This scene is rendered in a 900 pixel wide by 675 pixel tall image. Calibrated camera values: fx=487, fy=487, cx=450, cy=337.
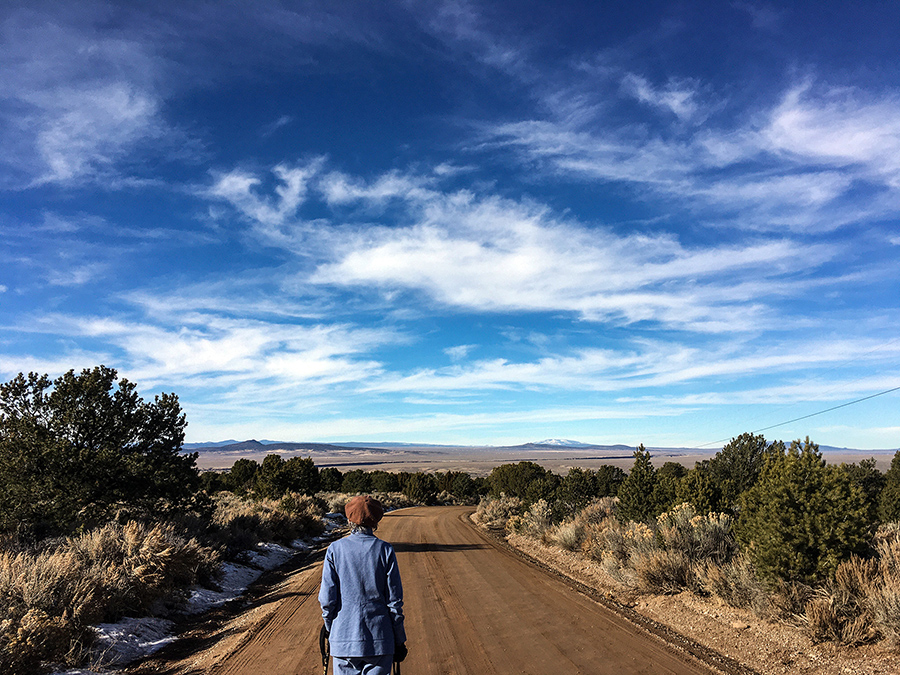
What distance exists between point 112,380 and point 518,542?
15399mm

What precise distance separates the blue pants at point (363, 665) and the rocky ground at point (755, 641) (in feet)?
18.0

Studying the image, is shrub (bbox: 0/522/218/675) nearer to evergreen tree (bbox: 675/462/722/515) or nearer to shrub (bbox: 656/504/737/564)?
shrub (bbox: 656/504/737/564)

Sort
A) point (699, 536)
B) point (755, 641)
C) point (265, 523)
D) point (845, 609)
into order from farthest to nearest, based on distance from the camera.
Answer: point (265, 523) → point (699, 536) → point (755, 641) → point (845, 609)

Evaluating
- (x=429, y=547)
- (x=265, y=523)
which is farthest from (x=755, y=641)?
(x=265, y=523)

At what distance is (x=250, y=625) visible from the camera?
9.26m

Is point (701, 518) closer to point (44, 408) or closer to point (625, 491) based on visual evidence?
point (625, 491)

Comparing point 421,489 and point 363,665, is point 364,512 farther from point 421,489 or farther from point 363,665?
point 421,489

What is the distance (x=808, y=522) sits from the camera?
25.8 feet

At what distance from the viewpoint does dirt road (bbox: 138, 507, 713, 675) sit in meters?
6.79

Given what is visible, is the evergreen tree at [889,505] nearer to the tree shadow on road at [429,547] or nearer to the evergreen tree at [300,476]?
the tree shadow on road at [429,547]

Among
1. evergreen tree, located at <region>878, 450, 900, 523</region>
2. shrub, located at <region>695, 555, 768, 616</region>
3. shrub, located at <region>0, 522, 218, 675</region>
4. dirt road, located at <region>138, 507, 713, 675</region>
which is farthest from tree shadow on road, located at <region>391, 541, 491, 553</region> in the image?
evergreen tree, located at <region>878, 450, 900, 523</region>

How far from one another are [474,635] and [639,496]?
28.7 feet

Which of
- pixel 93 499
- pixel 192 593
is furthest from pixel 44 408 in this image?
pixel 192 593

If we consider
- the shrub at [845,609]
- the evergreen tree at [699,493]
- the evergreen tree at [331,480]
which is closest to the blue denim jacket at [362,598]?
the shrub at [845,609]
